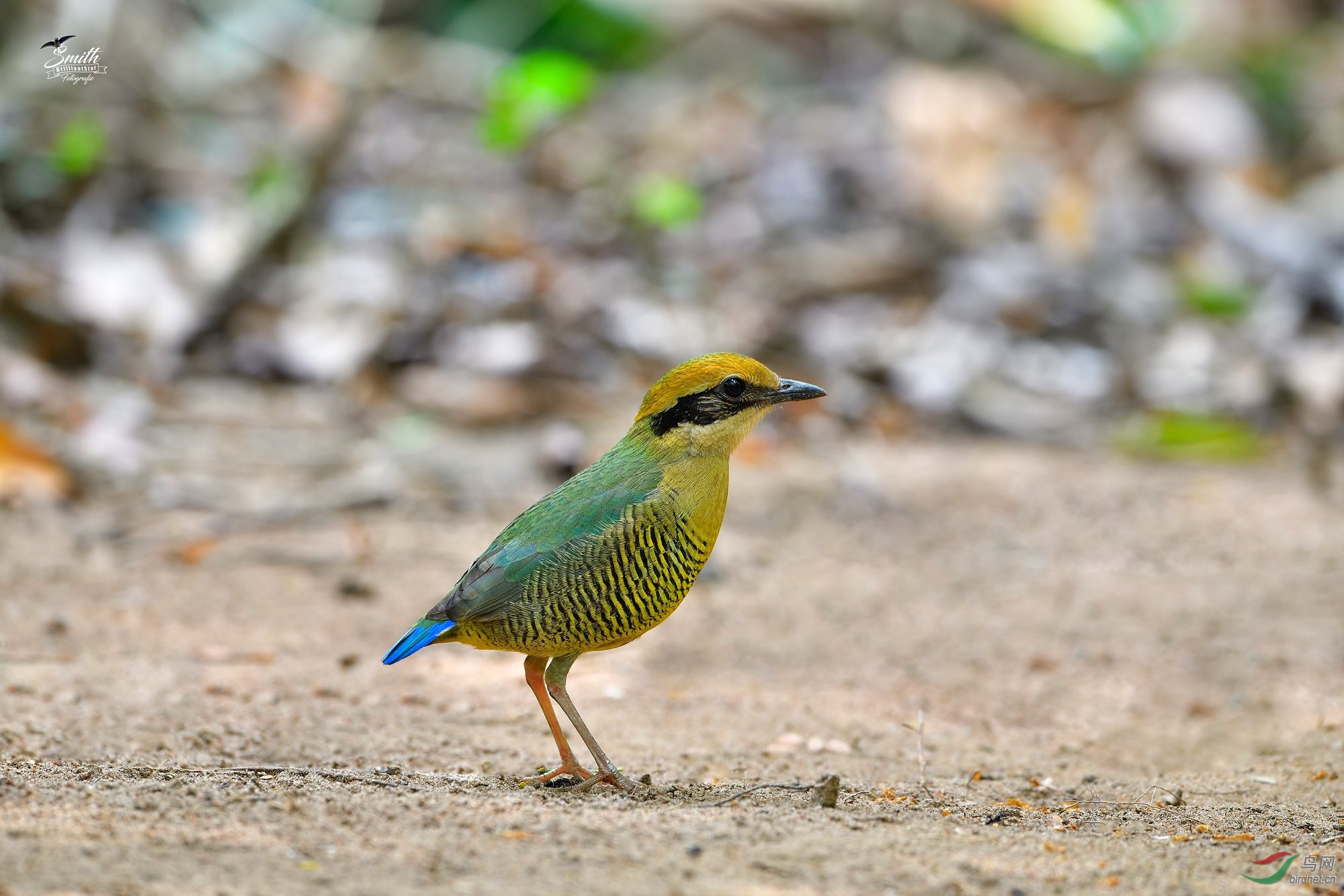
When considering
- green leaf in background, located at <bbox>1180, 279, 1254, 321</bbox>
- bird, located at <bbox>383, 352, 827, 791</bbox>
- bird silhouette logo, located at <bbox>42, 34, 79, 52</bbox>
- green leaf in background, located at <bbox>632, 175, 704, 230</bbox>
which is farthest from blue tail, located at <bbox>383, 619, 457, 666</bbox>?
green leaf in background, located at <bbox>1180, 279, 1254, 321</bbox>

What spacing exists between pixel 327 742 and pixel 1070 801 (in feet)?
7.25

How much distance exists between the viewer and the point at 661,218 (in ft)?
28.9

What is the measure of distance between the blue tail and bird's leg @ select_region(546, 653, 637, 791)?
0.41m

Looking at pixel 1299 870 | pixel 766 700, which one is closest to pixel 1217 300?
pixel 766 700

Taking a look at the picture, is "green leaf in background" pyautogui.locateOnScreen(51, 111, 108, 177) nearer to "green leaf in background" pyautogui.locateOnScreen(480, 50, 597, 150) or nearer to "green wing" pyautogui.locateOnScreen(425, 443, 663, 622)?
"green leaf in background" pyautogui.locateOnScreen(480, 50, 597, 150)

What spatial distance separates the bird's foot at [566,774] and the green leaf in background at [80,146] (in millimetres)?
6471

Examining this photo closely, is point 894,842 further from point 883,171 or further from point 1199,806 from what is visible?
point 883,171

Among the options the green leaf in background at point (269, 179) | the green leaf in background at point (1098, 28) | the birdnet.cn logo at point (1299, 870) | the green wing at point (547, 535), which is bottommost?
the birdnet.cn logo at point (1299, 870)

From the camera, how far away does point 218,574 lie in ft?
20.2

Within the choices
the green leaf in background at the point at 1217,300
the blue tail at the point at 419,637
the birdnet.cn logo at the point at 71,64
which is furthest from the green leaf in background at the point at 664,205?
the blue tail at the point at 419,637

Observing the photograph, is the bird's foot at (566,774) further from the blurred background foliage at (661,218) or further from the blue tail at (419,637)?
the blurred background foliage at (661,218)

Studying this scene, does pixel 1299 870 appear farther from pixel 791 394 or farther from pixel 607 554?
pixel 791 394

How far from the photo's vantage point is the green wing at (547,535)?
410cm

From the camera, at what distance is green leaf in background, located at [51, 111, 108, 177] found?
9016 millimetres
